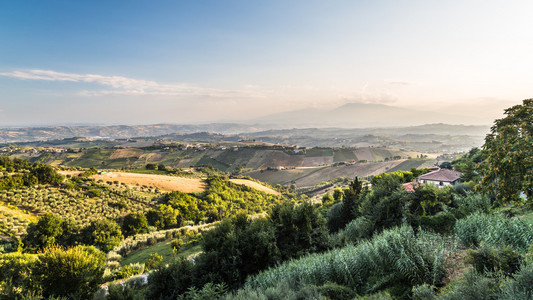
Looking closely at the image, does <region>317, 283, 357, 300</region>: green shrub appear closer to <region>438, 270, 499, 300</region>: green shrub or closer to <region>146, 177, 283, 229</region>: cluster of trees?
<region>438, 270, 499, 300</region>: green shrub

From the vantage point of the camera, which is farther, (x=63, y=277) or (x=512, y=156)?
(x=512, y=156)

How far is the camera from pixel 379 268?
714 cm

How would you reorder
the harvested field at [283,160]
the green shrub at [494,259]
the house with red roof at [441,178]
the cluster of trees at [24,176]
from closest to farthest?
the green shrub at [494,259], the cluster of trees at [24,176], the house with red roof at [441,178], the harvested field at [283,160]

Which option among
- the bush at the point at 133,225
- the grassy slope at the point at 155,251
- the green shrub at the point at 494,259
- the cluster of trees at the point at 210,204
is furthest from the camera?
the cluster of trees at the point at 210,204

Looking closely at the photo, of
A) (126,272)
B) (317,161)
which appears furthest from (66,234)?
(317,161)

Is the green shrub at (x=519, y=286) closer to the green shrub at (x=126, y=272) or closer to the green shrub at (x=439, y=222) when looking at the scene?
the green shrub at (x=439, y=222)

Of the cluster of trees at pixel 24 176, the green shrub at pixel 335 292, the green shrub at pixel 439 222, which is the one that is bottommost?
the cluster of trees at pixel 24 176

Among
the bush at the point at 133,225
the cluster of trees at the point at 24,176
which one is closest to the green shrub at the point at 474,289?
the bush at the point at 133,225

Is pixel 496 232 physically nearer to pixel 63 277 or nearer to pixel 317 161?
pixel 63 277

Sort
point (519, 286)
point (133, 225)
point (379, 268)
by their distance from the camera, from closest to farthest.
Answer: point (519, 286), point (379, 268), point (133, 225)

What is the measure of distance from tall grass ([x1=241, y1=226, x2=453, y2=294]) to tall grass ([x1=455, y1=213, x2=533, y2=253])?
2.76 feet

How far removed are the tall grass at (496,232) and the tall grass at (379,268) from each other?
842 mm

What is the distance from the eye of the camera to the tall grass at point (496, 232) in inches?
251

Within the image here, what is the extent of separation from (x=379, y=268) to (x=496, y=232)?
337 cm
